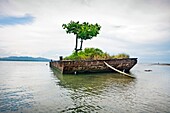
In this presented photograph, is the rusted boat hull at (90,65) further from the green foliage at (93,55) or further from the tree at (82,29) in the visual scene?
the tree at (82,29)

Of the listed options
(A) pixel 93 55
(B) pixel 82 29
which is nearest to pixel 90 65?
(A) pixel 93 55

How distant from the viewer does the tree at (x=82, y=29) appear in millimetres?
29062

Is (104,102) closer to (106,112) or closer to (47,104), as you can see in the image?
(106,112)

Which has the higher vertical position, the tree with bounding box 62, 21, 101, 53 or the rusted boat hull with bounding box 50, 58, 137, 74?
the tree with bounding box 62, 21, 101, 53

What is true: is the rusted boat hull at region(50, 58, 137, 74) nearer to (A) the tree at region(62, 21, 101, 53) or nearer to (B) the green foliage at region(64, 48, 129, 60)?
(B) the green foliage at region(64, 48, 129, 60)

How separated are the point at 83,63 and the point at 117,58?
495 centimetres

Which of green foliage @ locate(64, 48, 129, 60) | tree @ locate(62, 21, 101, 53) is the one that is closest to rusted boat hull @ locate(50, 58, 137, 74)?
green foliage @ locate(64, 48, 129, 60)

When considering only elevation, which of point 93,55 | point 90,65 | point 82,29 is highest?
point 82,29

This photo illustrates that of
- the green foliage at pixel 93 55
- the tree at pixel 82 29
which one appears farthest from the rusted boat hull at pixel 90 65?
the tree at pixel 82 29

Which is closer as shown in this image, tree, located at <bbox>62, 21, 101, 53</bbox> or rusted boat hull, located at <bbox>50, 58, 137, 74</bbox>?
rusted boat hull, located at <bbox>50, 58, 137, 74</bbox>

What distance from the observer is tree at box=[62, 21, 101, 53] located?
2906 centimetres

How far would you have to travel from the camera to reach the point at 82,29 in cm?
2894

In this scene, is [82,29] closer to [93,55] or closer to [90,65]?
[93,55]

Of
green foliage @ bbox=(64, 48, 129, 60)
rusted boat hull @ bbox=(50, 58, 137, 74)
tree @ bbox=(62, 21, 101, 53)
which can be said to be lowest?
rusted boat hull @ bbox=(50, 58, 137, 74)
